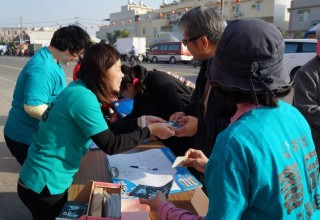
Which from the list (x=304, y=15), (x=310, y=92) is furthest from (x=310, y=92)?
(x=304, y=15)

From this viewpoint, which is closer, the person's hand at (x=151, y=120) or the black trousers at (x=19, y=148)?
the person's hand at (x=151, y=120)

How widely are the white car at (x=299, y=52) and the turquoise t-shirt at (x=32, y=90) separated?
34.2 ft

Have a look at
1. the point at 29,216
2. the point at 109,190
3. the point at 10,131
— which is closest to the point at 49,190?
the point at 109,190

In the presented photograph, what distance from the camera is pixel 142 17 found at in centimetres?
5628

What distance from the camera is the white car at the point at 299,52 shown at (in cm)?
1134

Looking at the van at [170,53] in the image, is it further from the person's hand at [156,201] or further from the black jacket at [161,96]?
the person's hand at [156,201]

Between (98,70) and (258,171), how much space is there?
1.10m

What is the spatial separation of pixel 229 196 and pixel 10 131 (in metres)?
2.02

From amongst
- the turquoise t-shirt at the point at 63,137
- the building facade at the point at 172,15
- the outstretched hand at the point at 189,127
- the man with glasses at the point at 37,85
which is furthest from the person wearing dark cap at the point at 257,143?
the building facade at the point at 172,15

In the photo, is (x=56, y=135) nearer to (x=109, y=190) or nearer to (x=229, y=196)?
(x=109, y=190)

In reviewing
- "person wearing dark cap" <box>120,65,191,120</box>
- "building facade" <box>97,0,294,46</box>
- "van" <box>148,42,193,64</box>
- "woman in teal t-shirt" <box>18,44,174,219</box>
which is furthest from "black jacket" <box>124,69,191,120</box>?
"van" <box>148,42,193,64</box>

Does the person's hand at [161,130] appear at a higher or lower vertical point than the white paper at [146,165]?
higher

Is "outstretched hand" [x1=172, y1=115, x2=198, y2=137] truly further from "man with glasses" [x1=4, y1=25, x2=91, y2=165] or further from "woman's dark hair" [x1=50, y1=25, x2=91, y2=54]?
"woman's dark hair" [x1=50, y1=25, x2=91, y2=54]

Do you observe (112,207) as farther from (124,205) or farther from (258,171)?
(258,171)
